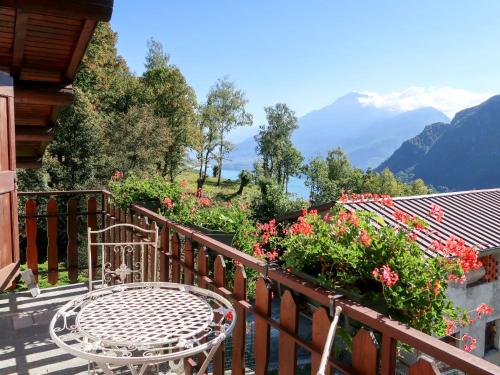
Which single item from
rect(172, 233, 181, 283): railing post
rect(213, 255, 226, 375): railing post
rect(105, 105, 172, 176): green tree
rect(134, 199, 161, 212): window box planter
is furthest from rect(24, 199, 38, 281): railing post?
rect(105, 105, 172, 176): green tree

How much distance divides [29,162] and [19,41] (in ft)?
15.4

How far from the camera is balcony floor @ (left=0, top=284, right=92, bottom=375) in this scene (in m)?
2.80

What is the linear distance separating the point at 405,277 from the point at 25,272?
3965mm

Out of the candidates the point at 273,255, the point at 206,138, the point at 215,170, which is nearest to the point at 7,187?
the point at 273,255

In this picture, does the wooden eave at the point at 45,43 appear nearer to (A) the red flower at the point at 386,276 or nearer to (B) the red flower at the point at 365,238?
(B) the red flower at the point at 365,238

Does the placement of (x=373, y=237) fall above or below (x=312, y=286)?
above

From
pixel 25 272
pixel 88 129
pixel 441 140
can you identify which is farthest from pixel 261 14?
pixel 441 140

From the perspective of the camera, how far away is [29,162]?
22.5 ft

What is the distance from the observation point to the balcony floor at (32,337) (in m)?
2.80

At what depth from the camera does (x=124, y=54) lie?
82.5ft

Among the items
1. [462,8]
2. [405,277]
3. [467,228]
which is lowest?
[467,228]

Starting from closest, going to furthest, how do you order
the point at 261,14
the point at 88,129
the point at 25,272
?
the point at 25,272 < the point at 88,129 < the point at 261,14

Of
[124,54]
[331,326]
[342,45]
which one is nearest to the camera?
[331,326]

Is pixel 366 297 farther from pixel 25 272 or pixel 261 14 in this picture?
pixel 261 14
